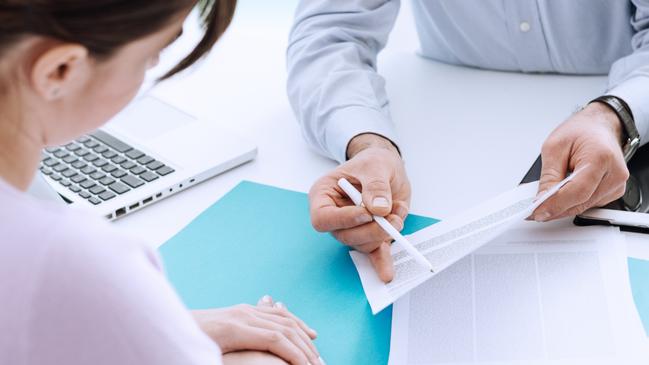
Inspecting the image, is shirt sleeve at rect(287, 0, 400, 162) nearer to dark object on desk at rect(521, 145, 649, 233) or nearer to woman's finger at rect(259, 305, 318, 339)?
dark object on desk at rect(521, 145, 649, 233)

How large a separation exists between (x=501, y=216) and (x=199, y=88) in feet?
2.33

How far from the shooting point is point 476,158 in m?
1.14

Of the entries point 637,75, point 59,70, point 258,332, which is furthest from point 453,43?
point 59,70

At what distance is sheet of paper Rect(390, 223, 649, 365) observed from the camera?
776 millimetres

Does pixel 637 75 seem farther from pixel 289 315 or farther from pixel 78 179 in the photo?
pixel 78 179

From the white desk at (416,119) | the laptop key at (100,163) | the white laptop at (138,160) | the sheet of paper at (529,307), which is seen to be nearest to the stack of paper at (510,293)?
the sheet of paper at (529,307)

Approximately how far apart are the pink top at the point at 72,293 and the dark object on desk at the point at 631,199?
620 mm

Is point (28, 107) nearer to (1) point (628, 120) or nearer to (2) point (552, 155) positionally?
(2) point (552, 155)

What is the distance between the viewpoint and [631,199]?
3.22 ft

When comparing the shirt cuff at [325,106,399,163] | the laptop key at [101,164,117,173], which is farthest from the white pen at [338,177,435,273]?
the laptop key at [101,164,117,173]

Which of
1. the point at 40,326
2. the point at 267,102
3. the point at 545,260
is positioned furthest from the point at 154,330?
the point at 267,102

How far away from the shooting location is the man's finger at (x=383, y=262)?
0.90 m

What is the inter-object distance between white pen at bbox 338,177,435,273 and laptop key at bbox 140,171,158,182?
0.29 metres

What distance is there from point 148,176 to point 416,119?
16.9 inches
